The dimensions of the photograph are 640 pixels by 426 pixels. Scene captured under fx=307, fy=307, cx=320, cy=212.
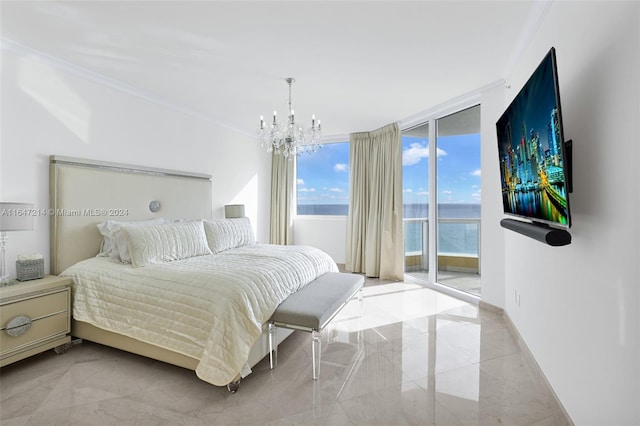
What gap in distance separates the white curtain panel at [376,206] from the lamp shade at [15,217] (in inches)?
160

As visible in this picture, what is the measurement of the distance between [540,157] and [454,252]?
2.94 metres

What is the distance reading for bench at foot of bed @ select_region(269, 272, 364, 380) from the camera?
7.13 feet

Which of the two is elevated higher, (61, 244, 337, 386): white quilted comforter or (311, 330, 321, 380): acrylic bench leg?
(61, 244, 337, 386): white quilted comforter

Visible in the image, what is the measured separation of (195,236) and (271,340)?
1.53 meters

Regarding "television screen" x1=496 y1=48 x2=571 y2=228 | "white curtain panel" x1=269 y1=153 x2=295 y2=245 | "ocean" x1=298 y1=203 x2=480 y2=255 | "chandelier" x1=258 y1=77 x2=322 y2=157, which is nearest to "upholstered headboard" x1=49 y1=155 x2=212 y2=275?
"chandelier" x1=258 y1=77 x2=322 y2=157

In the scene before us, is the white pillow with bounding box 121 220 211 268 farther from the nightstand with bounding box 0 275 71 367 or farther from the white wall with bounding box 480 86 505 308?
the white wall with bounding box 480 86 505 308

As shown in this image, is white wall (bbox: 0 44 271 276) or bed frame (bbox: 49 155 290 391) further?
white wall (bbox: 0 44 271 276)

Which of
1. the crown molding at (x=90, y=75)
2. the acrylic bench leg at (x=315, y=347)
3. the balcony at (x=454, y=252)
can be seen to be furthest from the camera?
the balcony at (x=454, y=252)

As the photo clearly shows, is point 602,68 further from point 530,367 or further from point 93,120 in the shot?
point 93,120

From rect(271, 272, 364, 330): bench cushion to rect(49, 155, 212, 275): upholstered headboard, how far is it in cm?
209

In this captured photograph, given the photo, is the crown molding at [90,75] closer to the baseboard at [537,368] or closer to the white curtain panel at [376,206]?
the white curtain panel at [376,206]

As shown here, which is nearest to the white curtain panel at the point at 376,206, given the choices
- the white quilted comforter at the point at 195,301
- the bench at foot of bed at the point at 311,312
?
the bench at foot of bed at the point at 311,312

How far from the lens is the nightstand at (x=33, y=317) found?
216 centimetres

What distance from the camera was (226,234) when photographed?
3.68m
